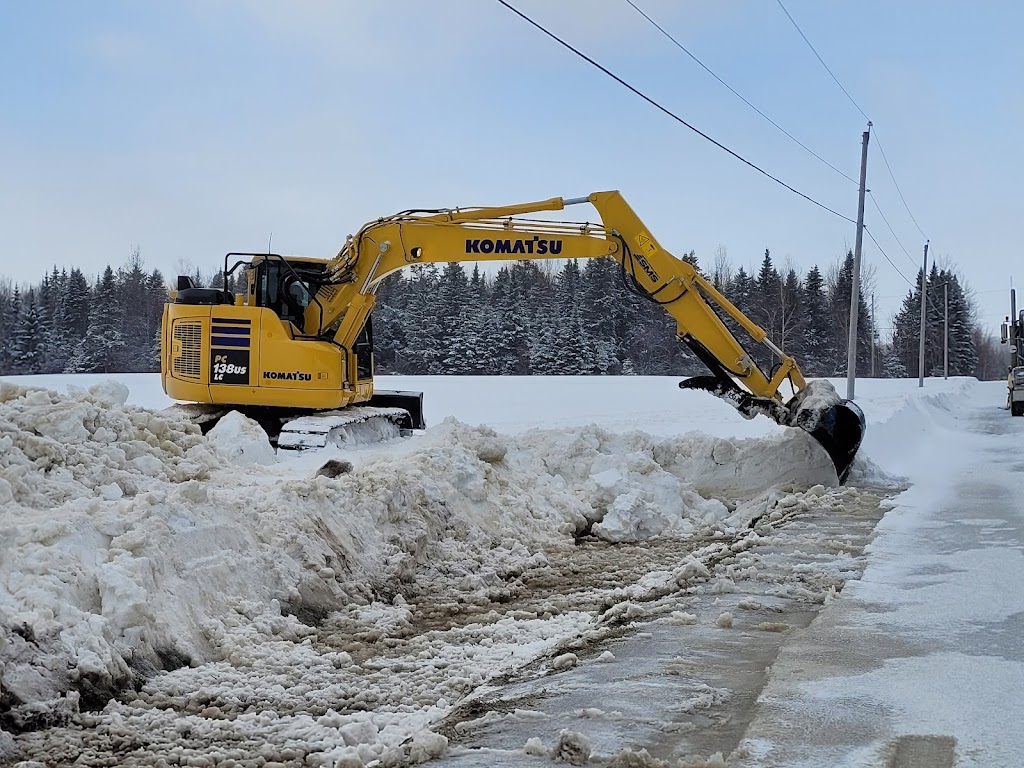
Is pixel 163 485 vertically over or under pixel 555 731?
over

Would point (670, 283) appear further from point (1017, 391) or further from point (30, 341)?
point (30, 341)

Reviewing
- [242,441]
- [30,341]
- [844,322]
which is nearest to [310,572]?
[242,441]

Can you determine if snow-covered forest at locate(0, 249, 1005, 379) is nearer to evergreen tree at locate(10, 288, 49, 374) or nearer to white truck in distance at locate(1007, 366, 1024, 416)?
evergreen tree at locate(10, 288, 49, 374)

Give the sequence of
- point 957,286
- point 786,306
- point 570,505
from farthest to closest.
Result: point 957,286 < point 786,306 < point 570,505

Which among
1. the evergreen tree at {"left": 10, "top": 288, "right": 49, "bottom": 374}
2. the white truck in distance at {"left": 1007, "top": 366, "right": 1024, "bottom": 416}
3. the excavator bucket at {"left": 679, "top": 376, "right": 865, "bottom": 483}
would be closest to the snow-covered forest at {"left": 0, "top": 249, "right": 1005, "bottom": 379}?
the evergreen tree at {"left": 10, "top": 288, "right": 49, "bottom": 374}

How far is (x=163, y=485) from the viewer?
6672mm

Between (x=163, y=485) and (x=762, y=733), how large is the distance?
4745 millimetres

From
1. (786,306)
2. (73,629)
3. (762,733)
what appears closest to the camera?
(762,733)

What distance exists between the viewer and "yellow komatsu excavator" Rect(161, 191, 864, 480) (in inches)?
467

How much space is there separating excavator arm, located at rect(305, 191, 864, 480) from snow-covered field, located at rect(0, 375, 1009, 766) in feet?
2.31

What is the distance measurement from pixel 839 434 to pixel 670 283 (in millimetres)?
2854

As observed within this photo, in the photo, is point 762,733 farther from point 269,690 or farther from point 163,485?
point 163,485

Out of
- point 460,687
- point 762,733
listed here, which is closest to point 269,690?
point 460,687

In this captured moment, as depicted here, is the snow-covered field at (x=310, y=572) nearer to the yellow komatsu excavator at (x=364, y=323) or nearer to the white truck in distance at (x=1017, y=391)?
the yellow komatsu excavator at (x=364, y=323)
